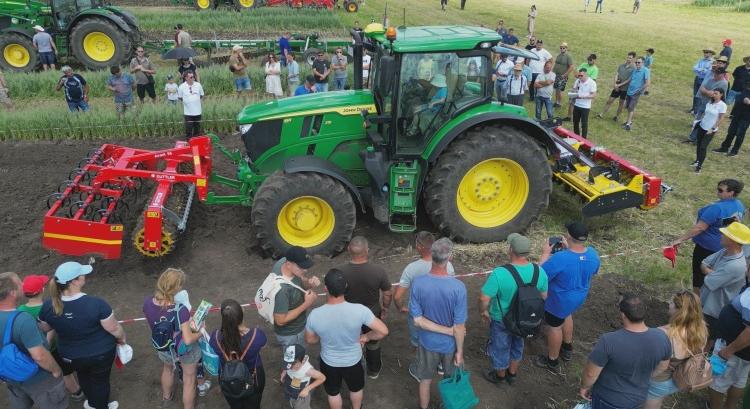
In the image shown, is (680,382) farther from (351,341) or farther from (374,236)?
(374,236)

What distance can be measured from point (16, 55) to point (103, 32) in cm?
221

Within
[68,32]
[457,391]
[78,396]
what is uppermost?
[68,32]

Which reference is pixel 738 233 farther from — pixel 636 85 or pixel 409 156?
pixel 636 85

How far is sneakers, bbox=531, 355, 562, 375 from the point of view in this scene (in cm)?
452

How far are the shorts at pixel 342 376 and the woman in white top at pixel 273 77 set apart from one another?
29.5 feet

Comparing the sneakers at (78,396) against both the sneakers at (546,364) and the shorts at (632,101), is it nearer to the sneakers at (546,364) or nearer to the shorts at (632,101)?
the sneakers at (546,364)

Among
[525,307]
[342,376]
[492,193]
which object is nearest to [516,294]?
[525,307]

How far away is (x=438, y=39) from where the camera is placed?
221 inches

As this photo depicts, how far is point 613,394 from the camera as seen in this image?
3375 millimetres

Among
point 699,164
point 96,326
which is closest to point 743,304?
point 96,326

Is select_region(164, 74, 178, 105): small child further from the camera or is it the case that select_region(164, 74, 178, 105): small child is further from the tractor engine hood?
the camera

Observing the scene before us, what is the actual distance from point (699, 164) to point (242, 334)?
26.8 ft

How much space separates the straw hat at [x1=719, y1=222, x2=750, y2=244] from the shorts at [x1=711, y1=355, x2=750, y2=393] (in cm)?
87

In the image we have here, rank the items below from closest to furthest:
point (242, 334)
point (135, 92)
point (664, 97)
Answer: point (242, 334) < point (135, 92) < point (664, 97)
